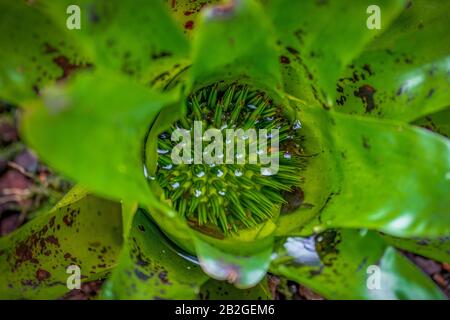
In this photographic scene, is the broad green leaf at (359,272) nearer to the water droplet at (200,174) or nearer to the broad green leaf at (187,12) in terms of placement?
the water droplet at (200,174)

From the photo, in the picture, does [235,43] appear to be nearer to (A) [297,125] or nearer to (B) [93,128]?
(B) [93,128]

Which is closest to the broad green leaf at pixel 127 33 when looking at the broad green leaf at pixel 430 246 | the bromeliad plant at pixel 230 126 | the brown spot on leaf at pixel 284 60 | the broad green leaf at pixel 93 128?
the bromeliad plant at pixel 230 126

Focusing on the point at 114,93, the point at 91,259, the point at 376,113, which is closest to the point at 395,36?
the point at 376,113

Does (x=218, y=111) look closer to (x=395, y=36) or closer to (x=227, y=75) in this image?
(x=227, y=75)

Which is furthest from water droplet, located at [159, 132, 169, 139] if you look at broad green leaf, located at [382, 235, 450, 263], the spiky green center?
broad green leaf, located at [382, 235, 450, 263]

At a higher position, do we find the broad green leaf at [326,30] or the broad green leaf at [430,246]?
the broad green leaf at [326,30]

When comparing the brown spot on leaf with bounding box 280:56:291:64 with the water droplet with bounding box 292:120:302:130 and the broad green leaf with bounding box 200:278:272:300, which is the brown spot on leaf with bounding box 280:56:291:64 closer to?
the water droplet with bounding box 292:120:302:130
